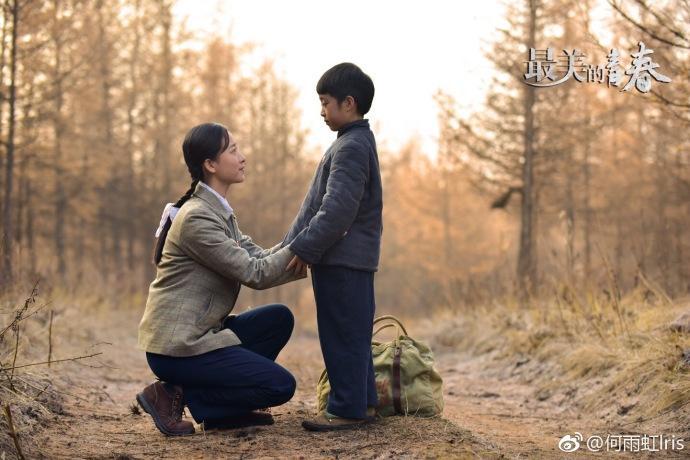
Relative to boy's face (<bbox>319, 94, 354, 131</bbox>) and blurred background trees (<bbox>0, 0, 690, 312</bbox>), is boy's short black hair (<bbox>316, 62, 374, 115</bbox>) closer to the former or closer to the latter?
boy's face (<bbox>319, 94, 354, 131</bbox>)

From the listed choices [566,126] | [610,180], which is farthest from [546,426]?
[610,180]

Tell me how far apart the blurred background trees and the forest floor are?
1.40 m

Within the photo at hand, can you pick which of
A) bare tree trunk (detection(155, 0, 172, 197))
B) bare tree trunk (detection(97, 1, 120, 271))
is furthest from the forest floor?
bare tree trunk (detection(97, 1, 120, 271))

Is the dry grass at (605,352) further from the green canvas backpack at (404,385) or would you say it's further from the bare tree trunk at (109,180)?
the bare tree trunk at (109,180)

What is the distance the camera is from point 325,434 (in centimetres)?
394

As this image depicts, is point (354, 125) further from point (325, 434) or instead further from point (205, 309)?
point (325, 434)

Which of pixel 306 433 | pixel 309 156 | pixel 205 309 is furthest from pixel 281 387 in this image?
pixel 309 156

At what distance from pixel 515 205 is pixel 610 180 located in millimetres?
5815

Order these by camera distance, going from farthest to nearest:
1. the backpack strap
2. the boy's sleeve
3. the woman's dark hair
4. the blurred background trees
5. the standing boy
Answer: the blurred background trees → the backpack strap → the woman's dark hair → the standing boy → the boy's sleeve

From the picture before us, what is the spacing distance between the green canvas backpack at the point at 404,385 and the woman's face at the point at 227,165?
3.98 ft

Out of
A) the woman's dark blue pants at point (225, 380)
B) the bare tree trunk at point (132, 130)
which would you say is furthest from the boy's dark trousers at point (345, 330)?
the bare tree trunk at point (132, 130)

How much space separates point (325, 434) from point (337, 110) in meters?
1.66

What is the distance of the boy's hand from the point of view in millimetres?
3936

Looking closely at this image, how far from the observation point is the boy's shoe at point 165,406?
4059 millimetres
